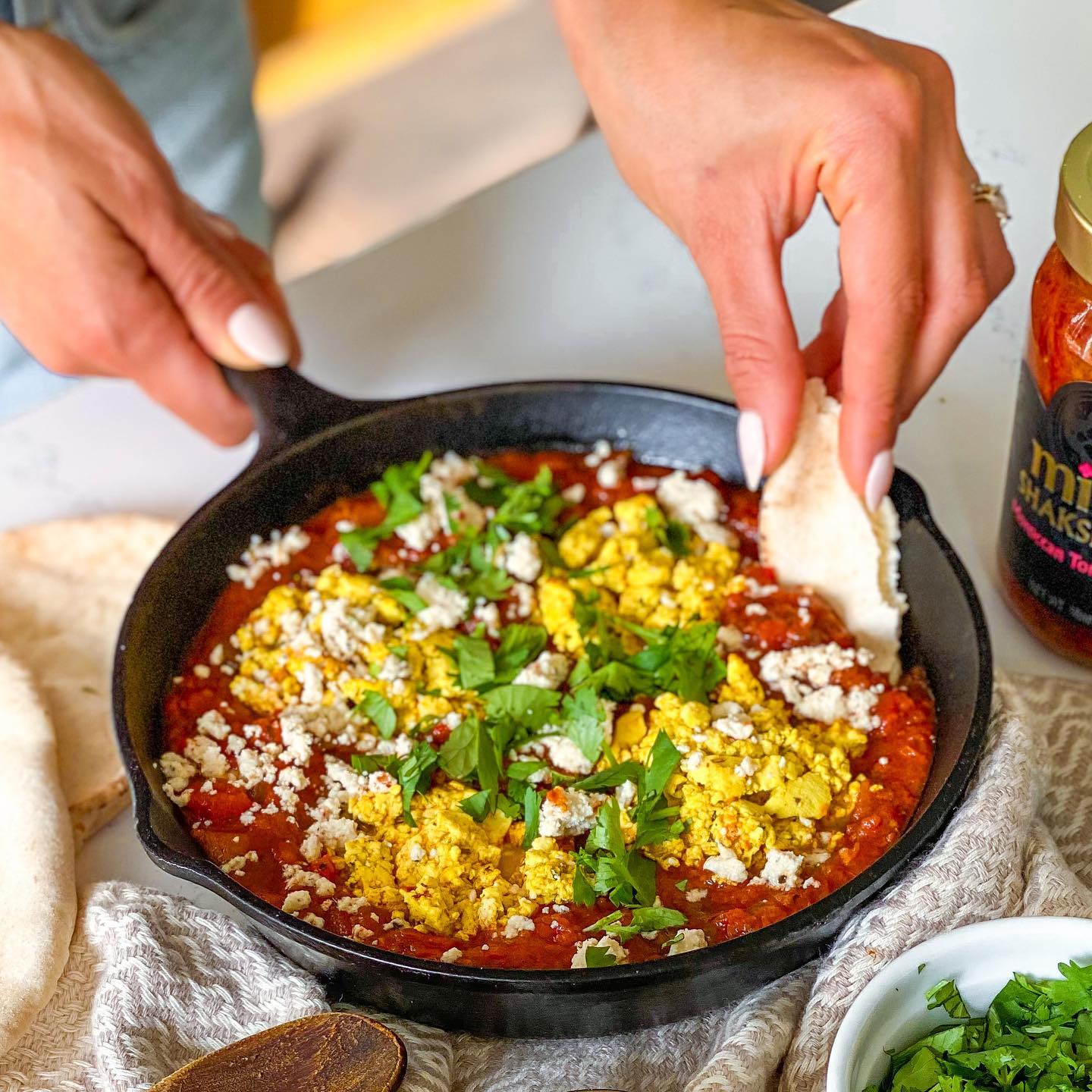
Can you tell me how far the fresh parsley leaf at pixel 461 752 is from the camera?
152 centimetres

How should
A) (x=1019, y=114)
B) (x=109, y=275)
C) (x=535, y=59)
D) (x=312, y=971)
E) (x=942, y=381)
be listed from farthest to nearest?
(x=535, y=59), (x=1019, y=114), (x=942, y=381), (x=109, y=275), (x=312, y=971)

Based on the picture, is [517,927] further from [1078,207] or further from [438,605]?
[1078,207]

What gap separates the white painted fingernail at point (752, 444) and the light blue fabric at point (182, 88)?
1379mm

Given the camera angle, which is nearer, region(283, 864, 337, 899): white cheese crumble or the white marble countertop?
region(283, 864, 337, 899): white cheese crumble

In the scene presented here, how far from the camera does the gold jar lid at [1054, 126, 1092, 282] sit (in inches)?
51.3

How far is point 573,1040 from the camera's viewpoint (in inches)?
53.6

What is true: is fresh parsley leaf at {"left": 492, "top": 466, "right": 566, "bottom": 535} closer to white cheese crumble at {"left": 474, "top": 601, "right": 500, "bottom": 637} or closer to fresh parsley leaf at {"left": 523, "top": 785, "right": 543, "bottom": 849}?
white cheese crumble at {"left": 474, "top": 601, "right": 500, "bottom": 637}

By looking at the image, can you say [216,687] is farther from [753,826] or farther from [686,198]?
[686,198]

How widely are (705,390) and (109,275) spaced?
964 millimetres

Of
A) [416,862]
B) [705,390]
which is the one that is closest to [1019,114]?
[705,390]

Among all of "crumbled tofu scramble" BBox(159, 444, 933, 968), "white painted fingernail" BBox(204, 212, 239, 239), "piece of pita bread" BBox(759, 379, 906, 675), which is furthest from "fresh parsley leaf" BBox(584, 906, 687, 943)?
"white painted fingernail" BBox(204, 212, 239, 239)

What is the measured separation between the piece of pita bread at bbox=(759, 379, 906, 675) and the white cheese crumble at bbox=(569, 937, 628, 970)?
513 mm

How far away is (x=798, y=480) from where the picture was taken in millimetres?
1696

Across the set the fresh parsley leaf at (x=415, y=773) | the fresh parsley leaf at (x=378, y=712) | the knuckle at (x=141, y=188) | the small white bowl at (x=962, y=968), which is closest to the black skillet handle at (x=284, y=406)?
the knuckle at (x=141, y=188)
